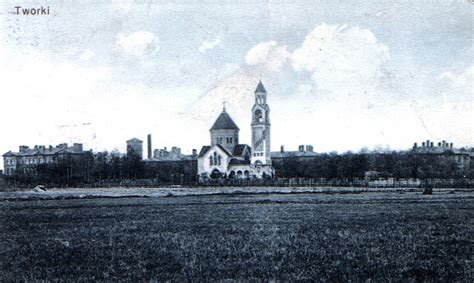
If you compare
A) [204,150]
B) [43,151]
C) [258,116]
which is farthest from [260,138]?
[43,151]

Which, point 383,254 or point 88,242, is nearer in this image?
point 383,254

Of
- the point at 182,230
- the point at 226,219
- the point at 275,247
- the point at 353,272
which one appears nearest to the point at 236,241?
the point at 275,247

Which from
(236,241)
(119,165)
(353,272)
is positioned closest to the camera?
(353,272)

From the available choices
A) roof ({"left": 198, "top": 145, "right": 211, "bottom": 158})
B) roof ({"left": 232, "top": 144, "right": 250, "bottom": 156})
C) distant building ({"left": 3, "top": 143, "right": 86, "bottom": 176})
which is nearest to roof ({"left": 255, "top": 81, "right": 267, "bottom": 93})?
roof ({"left": 232, "top": 144, "right": 250, "bottom": 156})

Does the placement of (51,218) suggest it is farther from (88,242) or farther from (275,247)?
(275,247)

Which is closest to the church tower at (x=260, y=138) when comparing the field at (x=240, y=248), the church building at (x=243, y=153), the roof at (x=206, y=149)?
the church building at (x=243, y=153)

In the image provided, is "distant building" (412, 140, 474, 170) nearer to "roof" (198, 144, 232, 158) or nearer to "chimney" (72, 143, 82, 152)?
"roof" (198, 144, 232, 158)
